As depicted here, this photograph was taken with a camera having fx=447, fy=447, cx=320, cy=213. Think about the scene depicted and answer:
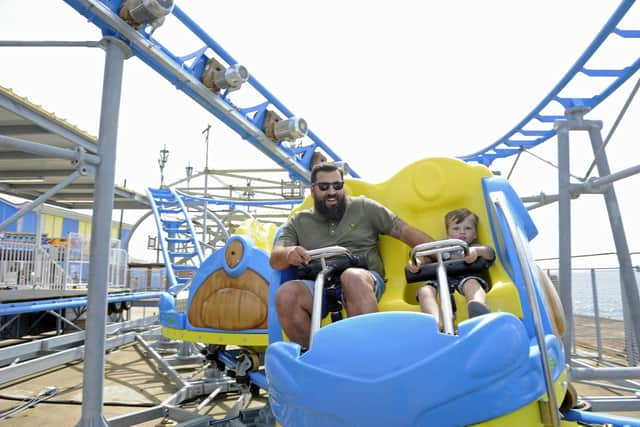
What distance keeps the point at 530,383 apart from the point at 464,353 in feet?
0.78

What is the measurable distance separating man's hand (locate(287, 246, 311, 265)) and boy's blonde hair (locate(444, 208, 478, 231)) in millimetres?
736

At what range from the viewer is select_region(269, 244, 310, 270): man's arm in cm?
163

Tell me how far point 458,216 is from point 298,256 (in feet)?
2.59

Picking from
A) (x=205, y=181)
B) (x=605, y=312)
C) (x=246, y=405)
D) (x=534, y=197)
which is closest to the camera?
(x=246, y=405)

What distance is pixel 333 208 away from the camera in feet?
6.43

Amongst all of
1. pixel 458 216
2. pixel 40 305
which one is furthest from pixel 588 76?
pixel 40 305

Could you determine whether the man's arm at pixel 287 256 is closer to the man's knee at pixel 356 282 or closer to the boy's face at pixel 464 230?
the man's knee at pixel 356 282

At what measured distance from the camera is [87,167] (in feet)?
7.54

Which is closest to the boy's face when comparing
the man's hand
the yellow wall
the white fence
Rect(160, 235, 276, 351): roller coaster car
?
the man's hand

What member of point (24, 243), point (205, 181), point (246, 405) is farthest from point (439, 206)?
point (205, 181)

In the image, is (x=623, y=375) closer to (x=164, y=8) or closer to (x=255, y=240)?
(x=255, y=240)

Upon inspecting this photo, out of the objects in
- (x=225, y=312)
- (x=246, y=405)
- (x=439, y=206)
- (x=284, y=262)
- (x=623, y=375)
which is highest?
(x=439, y=206)

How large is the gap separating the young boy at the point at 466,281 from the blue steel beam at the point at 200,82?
7.17 feet

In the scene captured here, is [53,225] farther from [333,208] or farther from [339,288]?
[339,288]
